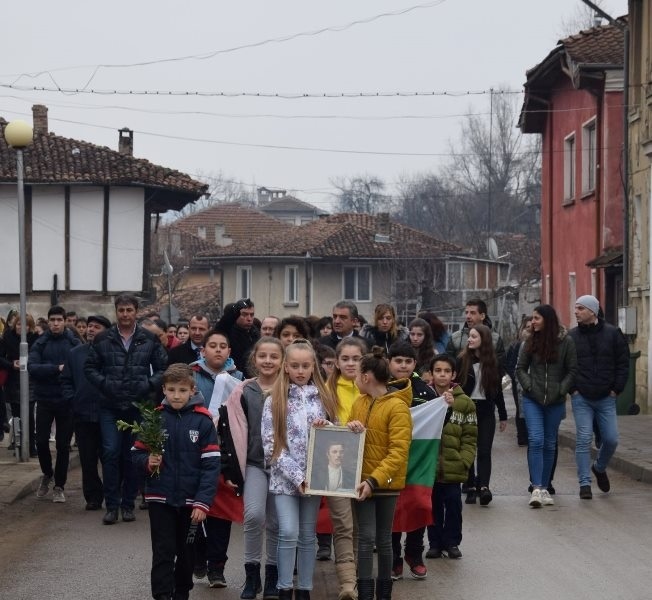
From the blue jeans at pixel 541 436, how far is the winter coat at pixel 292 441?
16.8 ft

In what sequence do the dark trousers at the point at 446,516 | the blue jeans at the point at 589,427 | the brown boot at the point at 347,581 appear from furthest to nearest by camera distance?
the blue jeans at the point at 589,427, the dark trousers at the point at 446,516, the brown boot at the point at 347,581

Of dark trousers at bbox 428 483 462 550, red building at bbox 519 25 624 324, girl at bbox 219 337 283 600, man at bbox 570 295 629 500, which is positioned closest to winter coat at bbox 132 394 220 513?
girl at bbox 219 337 283 600

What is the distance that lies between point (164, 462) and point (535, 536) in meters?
4.00

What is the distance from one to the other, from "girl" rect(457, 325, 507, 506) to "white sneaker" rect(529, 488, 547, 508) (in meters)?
Result: 0.40

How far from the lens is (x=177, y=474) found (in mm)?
8094

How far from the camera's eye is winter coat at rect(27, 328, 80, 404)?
1396cm

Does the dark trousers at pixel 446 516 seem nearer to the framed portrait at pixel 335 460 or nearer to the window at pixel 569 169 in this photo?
the framed portrait at pixel 335 460

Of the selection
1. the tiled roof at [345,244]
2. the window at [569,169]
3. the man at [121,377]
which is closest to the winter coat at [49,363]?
the man at [121,377]

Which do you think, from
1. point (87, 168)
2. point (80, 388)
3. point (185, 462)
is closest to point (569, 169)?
point (87, 168)

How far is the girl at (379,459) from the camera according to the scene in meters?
8.19

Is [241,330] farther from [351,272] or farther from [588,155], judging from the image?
[351,272]

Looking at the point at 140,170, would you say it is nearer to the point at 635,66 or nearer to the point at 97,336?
the point at 635,66

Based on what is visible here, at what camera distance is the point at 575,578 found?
9.22 metres

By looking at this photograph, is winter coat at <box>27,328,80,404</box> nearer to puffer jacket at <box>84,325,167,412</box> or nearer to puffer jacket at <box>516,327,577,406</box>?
puffer jacket at <box>84,325,167,412</box>
